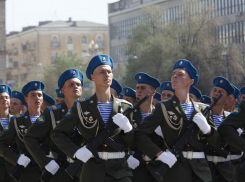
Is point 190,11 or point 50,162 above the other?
point 190,11

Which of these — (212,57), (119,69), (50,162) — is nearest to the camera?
(50,162)

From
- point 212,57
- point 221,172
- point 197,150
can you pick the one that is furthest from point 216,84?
point 212,57

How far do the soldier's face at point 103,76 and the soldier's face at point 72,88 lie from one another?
1.28 metres

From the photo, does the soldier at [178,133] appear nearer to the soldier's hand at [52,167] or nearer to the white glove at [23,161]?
the soldier's hand at [52,167]

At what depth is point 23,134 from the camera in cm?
899

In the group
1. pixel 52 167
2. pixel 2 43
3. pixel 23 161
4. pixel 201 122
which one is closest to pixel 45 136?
pixel 23 161

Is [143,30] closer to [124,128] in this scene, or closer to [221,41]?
[221,41]

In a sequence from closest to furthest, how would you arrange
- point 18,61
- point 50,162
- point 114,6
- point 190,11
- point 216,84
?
1. point 50,162
2. point 216,84
3. point 190,11
4. point 114,6
5. point 18,61

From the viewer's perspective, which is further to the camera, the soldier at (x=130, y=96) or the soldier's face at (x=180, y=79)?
the soldier at (x=130, y=96)

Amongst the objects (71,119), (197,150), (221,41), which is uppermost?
(221,41)

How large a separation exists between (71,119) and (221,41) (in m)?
46.5

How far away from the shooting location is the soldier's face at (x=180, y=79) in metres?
7.09

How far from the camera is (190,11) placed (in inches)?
2028

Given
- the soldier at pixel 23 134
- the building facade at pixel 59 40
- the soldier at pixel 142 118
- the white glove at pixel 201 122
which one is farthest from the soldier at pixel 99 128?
the building facade at pixel 59 40
